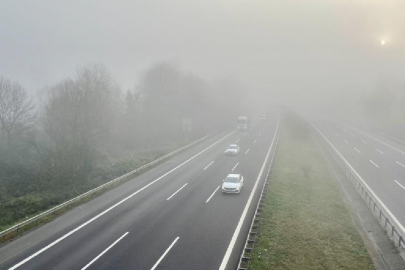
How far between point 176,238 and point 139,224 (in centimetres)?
360

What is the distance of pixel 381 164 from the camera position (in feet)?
131

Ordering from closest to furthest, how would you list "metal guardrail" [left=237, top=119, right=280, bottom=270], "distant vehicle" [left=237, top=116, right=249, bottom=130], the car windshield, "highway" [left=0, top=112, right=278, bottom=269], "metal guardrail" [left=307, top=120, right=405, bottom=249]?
"metal guardrail" [left=237, top=119, right=280, bottom=270] → "highway" [left=0, top=112, right=278, bottom=269] → "metal guardrail" [left=307, top=120, right=405, bottom=249] → the car windshield → "distant vehicle" [left=237, top=116, right=249, bottom=130]

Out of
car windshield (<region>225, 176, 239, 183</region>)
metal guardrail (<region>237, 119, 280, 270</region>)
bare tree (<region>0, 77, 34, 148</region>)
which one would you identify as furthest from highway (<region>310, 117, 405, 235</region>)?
bare tree (<region>0, 77, 34, 148</region>)

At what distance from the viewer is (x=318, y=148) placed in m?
53.8

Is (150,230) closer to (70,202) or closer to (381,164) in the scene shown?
(70,202)

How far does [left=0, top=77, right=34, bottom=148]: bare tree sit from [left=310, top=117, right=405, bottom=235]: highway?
144ft

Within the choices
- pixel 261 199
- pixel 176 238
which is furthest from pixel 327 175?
pixel 176 238

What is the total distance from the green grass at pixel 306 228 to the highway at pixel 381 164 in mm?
3767

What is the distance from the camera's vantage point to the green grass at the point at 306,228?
16328 millimetres

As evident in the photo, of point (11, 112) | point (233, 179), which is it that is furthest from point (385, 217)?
point (11, 112)

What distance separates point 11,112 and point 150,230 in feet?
117

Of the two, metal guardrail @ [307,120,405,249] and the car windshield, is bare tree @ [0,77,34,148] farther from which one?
metal guardrail @ [307,120,405,249]

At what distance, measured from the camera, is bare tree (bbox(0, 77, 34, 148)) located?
40750 mm

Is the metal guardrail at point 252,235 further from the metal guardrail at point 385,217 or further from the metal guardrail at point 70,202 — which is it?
the metal guardrail at point 70,202
